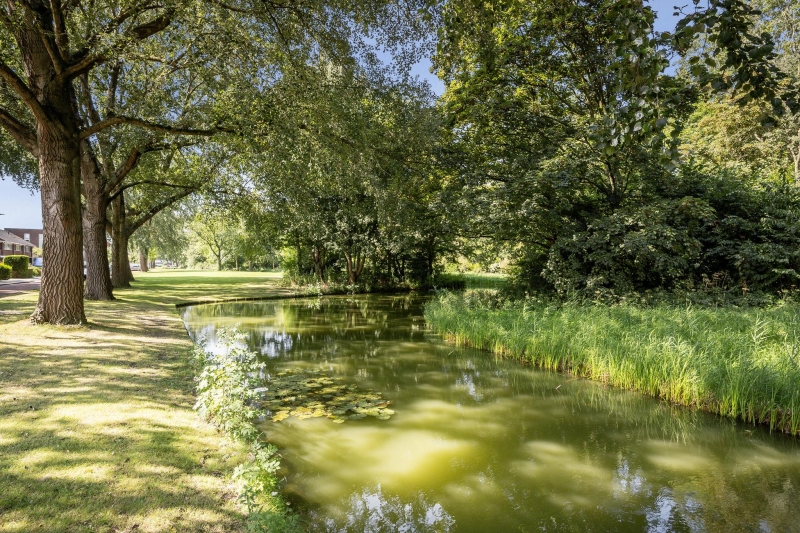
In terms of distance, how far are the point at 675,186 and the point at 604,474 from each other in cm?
1029

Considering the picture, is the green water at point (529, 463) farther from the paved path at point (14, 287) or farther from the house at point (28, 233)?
the house at point (28, 233)

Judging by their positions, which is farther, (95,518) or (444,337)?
(444,337)

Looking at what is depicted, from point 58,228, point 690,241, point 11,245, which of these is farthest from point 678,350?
point 11,245

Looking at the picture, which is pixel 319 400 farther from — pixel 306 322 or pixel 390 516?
pixel 306 322

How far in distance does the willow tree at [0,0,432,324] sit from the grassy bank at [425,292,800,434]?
6.42 metres

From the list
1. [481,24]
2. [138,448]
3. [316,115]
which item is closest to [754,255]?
[481,24]

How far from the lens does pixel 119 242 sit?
63.5ft

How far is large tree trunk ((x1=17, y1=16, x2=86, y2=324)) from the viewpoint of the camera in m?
8.14

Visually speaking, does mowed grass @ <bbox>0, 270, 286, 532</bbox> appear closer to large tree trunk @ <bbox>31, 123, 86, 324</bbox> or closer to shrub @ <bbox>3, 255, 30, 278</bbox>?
large tree trunk @ <bbox>31, 123, 86, 324</bbox>

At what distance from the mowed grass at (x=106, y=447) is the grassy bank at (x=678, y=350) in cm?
615

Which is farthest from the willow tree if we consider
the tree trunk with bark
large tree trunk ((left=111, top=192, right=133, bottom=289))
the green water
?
the tree trunk with bark

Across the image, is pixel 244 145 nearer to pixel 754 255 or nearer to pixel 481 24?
pixel 481 24

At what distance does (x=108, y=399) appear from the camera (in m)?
4.99

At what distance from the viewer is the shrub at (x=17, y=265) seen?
89.5 feet
